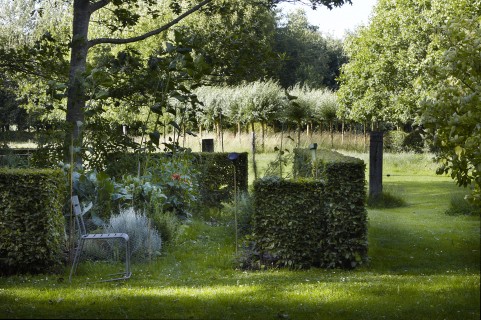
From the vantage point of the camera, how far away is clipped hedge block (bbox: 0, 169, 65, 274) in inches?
295

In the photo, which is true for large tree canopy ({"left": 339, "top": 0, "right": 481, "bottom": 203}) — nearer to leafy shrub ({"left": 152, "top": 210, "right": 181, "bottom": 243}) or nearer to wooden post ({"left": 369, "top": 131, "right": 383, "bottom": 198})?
wooden post ({"left": 369, "top": 131, "right": 383, "bottom": 198})

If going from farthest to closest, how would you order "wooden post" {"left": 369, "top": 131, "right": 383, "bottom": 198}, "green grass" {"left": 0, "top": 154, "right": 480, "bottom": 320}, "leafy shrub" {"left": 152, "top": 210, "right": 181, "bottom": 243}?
"wooden post" {"left": 369, "top": 131, "right": 383, "bottom": 198} → "leafy shrub" {"left": 152, "top": 210, "right": 181, "bottom": 243} → "green grass" {"left": 0, "top": 154, "right": 480, "bottom": 320}

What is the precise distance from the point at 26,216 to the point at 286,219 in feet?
10.1

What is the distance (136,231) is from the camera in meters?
8.45

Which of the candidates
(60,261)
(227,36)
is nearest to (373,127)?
(227,36)

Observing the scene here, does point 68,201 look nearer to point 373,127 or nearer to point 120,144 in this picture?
point 120,144

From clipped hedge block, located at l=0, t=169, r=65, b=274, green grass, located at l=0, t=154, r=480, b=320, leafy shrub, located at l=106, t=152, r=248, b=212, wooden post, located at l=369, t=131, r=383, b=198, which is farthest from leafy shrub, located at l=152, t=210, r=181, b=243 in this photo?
wooden post, located at l=369, t=131, r=383, b=198

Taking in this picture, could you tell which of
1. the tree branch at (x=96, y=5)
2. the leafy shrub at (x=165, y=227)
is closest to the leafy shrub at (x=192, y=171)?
the leafy shrub at (x=165, y=227)

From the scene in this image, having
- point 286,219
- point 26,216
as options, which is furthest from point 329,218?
point 26,216

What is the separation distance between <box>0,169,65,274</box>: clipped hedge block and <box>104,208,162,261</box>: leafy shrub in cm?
102

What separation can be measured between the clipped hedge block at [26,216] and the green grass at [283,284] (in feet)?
0.96

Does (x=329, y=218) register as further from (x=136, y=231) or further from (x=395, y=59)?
(x=395, y=59)

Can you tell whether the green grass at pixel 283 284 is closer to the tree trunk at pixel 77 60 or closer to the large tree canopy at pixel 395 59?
the tree trunk at pixel 77 60

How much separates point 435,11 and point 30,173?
20245 mm
